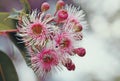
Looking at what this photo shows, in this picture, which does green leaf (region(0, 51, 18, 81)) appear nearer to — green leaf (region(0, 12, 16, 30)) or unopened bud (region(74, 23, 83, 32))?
green leaf (region(0, 12, 16, 30))

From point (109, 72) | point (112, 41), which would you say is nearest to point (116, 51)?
point (112, 41)

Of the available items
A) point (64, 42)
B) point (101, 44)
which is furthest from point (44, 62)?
point (101, 44)

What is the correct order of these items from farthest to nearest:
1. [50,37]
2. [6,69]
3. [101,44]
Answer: [101,44], [6,69], [50,37]

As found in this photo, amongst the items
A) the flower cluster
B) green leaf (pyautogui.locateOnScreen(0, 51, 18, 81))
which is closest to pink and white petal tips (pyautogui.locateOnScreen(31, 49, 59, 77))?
the flower cluster

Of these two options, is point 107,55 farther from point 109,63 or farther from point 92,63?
point 92,63

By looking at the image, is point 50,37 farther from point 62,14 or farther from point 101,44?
point 101,44

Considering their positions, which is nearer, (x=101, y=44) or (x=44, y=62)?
(x=44, y=62)
